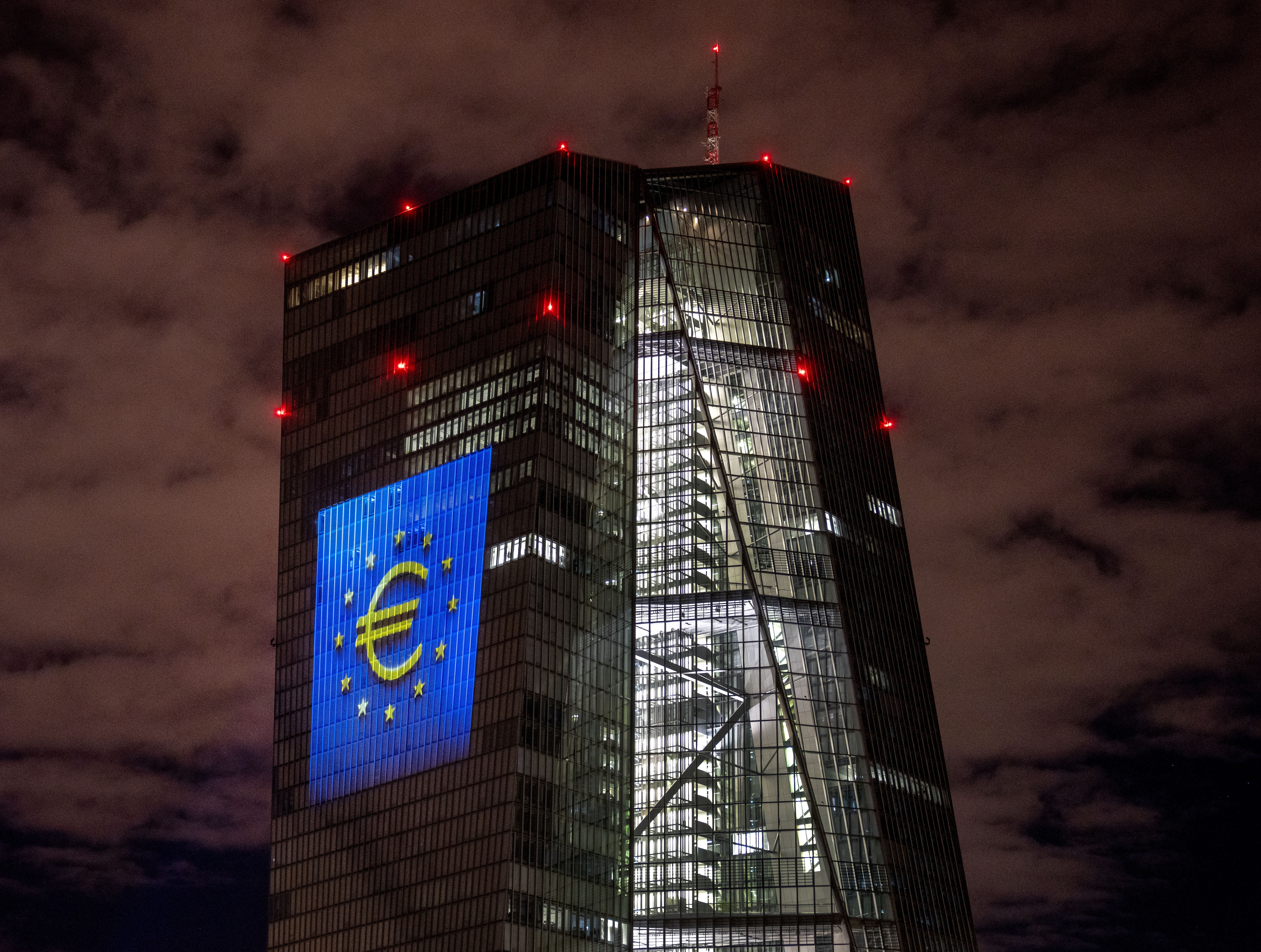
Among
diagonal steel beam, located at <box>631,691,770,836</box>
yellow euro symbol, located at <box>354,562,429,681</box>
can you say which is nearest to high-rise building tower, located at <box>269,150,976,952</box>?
yellow euro symbol, located at <box>354,562,429,681</box>

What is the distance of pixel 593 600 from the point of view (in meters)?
145

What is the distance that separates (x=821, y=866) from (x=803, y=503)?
30.8 metres

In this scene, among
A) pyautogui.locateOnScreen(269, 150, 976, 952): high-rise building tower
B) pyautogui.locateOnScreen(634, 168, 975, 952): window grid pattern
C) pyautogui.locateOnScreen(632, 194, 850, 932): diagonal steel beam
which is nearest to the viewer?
pyautogui.locateOnScreen(269, 150, 976, 952): high-rise building tower

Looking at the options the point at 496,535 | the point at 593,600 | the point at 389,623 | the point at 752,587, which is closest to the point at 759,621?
the point at 752,587

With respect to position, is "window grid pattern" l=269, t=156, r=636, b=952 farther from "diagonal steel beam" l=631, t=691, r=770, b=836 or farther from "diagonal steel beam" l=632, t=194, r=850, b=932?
"diagonal steel beam" l=631, t=691, r=770, b=836

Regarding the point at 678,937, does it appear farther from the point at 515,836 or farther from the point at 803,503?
the point at 803,503

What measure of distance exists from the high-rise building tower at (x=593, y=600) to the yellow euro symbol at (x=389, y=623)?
0.23 m

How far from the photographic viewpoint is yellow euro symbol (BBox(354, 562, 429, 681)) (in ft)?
481

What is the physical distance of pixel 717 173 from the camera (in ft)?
550

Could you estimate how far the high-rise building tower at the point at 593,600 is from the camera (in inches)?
5517

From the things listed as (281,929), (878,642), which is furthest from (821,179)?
(281,929)

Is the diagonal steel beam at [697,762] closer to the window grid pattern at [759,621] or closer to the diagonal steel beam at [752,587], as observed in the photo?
the window grid pattern at [759,621]

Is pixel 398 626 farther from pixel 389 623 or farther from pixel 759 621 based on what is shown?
pixel 759 621

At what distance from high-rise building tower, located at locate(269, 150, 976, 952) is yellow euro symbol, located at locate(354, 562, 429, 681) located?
23 cm
